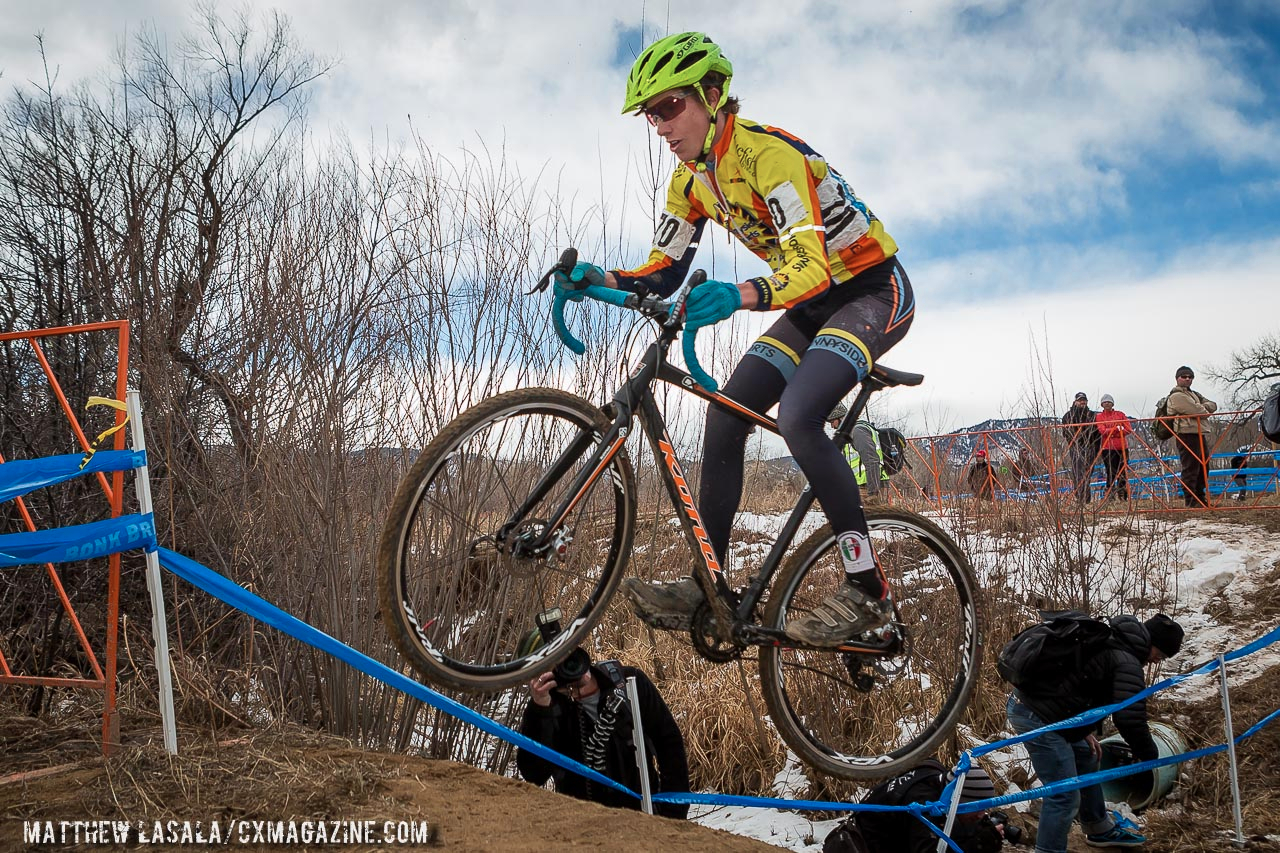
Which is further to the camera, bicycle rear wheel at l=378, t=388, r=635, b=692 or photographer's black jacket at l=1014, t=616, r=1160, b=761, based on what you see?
photographer's black jacket at l=1014, t=616, r=1160, b=761

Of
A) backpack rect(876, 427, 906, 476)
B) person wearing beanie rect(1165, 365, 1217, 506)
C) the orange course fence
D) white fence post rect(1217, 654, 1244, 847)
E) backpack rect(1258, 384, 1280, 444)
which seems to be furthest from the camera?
person wearing beanie rect(1165, 365, 1217, 506)

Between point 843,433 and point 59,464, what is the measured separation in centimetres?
278

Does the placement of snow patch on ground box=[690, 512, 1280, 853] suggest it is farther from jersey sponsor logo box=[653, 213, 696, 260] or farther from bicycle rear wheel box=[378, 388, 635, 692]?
jersey sponsor logo box=[653, 213, 696, 260]

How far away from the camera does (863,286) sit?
3209mm

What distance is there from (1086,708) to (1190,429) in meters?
7.95

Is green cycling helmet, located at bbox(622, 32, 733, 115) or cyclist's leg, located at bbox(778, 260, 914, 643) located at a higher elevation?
green cycling helmet, located at bbox(622, 32, 733, 115)

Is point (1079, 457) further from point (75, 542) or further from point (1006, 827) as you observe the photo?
point (75, 542)

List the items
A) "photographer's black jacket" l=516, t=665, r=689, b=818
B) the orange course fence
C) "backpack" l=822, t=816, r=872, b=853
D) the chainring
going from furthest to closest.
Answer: the orange course fence
"backpack" l=822, t=816, r=872, b=853
"photographer's black jacket" l=516, t=665, r=689, b=818
the chainring

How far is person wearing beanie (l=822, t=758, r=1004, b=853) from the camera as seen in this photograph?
6102 millimetres

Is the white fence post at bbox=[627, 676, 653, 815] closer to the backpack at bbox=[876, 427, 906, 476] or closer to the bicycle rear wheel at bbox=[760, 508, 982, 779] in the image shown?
the bicycle rear wheel at bbox=[760, 508, 982, 779]

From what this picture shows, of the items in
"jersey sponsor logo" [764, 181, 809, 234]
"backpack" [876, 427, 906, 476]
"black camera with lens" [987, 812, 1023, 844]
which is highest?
"jersey sponsor logo" [764, 181, 809, 234]

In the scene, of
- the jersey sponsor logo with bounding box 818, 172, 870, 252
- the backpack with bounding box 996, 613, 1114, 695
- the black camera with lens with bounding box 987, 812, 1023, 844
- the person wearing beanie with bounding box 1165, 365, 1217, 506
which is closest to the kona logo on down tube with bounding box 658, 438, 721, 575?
the jersey sponsor logo with bounding box 818, 172, 870, 252

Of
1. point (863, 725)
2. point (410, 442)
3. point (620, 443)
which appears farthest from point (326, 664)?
point (863, 725)

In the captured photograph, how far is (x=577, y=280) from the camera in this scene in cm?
267
